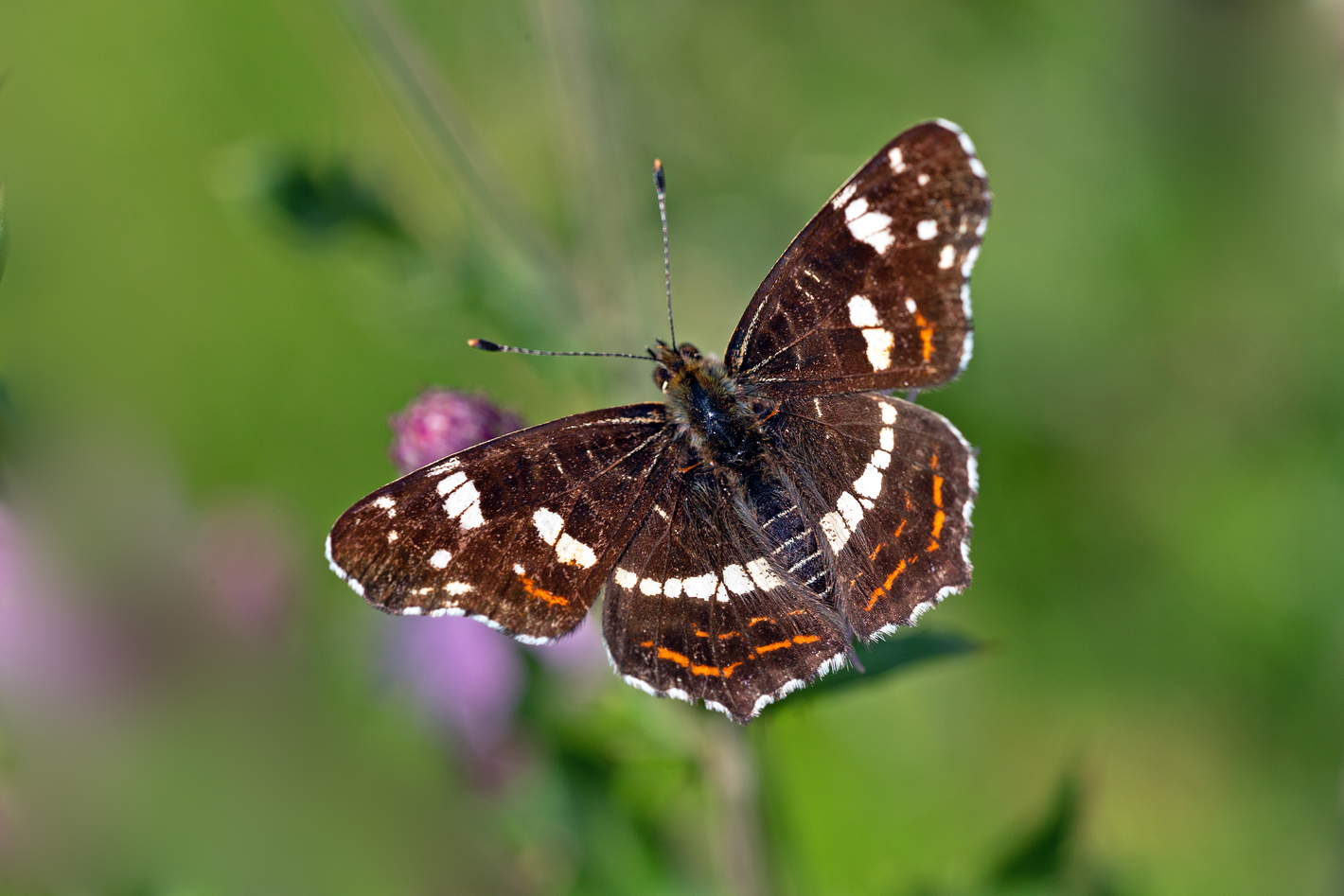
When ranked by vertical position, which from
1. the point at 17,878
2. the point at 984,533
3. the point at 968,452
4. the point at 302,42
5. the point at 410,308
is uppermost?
the point at 302,42

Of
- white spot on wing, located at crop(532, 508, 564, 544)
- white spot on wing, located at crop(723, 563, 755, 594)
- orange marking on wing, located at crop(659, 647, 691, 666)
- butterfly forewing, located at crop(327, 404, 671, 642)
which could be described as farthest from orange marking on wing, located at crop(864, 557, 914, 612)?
white spot on wing, located at crop(532, 508, 564, 544)

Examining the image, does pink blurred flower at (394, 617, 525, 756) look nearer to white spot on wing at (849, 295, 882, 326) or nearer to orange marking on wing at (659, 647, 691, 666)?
orange marking on wing at (659, 647, 691, 666)

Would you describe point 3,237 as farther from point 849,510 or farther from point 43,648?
point 849,510

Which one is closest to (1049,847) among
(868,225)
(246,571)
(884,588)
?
(884,588)

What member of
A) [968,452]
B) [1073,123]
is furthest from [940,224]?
[1073,123]

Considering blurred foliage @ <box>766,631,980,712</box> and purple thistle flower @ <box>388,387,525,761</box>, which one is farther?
purple thistle flower @ <box>388,387,525,761</box>

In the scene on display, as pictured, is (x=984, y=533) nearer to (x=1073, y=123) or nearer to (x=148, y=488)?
(x=1073, y=123)

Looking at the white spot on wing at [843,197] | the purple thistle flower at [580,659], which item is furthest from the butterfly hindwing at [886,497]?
the purple thistle flower at [580,659]
